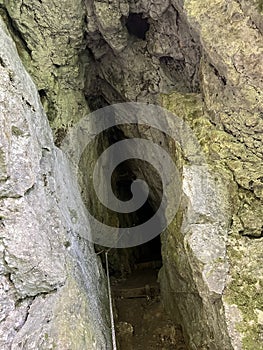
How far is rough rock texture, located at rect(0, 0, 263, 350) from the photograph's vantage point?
15.0ft

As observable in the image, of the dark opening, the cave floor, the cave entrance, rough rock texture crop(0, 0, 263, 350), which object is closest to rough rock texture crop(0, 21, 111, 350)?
rough rock texture crop(0, 0, 263, 350)

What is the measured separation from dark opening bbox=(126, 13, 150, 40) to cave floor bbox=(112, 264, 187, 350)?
225 inches

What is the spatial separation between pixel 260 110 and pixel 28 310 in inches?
161

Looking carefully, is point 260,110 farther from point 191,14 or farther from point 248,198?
point 191,14

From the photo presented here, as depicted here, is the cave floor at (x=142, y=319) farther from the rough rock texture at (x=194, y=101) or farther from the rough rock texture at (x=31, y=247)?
the rough rock texture at (x=31, y=247)

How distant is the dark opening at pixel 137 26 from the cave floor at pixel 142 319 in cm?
572

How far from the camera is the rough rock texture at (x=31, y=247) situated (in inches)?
156

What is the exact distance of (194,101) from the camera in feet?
19.5

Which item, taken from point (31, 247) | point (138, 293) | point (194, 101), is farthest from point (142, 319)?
point (194, 101)

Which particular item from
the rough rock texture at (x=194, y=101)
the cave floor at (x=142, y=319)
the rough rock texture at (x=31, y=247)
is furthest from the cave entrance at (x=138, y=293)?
the rough rock texture at (x=31, y=247)

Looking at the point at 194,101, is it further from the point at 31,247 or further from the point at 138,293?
the point at 138,293

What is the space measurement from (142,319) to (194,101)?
458 cm

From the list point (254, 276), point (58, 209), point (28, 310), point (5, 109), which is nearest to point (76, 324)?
point (28, 310)

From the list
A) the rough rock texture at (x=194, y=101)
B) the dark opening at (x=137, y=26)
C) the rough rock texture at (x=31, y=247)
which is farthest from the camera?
the dark opening at (x=137, y=26)
